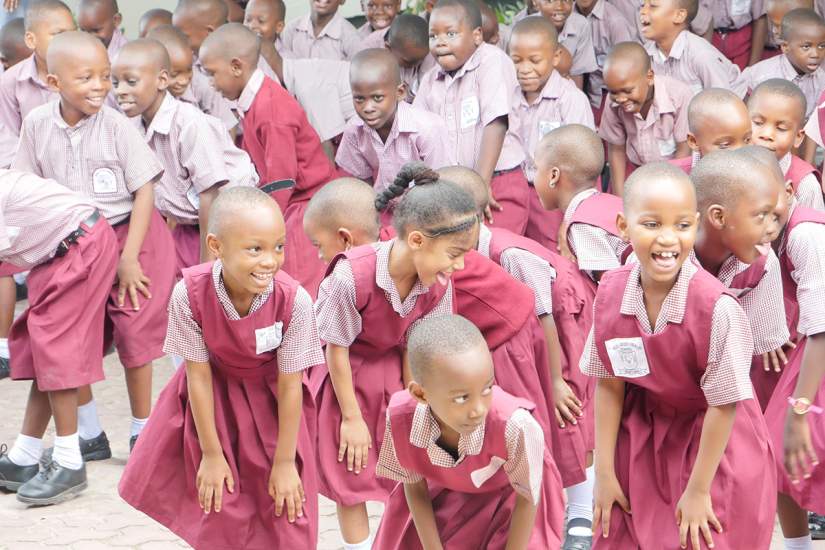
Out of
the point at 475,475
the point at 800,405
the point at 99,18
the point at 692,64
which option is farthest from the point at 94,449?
the point at 692,64

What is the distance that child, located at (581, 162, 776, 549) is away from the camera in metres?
2.66

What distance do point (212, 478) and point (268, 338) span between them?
390 millimetres

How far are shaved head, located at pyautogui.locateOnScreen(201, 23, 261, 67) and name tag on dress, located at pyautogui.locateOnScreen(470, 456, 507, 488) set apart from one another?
119 inches

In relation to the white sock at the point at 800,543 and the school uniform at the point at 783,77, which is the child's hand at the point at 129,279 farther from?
the school uniform at the point at 783,77

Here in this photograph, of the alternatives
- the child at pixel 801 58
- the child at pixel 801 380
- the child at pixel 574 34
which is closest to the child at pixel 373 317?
the child at pixel 801 380

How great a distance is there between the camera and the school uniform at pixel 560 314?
362 cm

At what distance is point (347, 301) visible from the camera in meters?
3.29

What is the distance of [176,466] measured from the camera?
3.29m

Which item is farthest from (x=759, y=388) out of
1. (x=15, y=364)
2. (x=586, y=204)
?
(x=15, y=364)

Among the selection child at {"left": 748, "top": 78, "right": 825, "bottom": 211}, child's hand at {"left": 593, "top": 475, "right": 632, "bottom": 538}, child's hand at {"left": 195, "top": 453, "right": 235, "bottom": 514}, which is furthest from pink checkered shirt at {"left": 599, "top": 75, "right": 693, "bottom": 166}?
child's hand at {"left": 195, "top": 453, "right": 235, "bottom": 514}

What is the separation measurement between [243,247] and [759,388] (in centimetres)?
151

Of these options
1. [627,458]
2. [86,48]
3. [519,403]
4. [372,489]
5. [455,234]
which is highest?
[86,48]

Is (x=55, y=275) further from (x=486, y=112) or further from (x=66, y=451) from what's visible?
(x=486, y=112)

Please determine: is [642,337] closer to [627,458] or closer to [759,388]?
[627,458]
